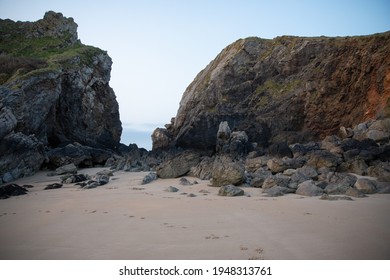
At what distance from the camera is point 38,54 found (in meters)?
28.0

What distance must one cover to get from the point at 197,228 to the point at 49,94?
1789 centimetres

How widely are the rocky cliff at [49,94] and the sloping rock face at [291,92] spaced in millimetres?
7587

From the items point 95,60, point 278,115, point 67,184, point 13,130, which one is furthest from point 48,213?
point 95,60

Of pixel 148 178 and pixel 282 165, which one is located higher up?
pixel 282 165

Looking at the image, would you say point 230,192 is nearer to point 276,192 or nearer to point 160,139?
point 276,192

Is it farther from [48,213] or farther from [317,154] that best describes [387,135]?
[48,213]

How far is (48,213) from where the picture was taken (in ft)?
24.5

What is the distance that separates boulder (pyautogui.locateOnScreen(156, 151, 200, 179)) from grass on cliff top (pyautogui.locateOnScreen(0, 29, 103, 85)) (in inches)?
425

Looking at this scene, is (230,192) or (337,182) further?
(337,182)

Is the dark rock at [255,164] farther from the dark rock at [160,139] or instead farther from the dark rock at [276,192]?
the dark rock at [160,139]

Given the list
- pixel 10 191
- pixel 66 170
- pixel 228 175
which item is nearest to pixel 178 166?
pixel 228 175

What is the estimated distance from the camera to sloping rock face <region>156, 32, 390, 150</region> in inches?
979

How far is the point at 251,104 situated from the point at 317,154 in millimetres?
14284

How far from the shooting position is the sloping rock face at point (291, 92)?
81.6 feet
